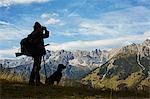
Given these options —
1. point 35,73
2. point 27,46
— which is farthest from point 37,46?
point 35,73

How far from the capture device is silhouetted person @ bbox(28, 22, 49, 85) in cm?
2105

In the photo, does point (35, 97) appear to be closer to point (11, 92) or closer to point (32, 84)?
point (11, 92)

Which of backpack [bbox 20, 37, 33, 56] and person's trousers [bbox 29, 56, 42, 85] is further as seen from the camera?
person's trousers [bbox 29, 56, 42, 85]

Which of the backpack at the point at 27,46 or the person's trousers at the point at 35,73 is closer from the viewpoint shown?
the backpack at the point at 27,46

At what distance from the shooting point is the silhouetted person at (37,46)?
21047 millimetres

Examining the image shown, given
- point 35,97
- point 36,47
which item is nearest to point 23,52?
point 36,47

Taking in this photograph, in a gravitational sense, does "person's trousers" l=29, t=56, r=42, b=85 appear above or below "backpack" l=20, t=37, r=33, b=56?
below

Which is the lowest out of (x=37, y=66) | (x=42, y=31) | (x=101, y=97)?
(x=101, y=97)

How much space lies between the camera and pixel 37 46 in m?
21.4

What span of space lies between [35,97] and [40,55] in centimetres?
711

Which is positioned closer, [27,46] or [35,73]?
[27,46]

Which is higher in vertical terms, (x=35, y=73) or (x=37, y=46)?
(x=37, y=46)

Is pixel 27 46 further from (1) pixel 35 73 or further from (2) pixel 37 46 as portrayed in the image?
(1) pixel 35 73

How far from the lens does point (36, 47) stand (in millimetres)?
21391
